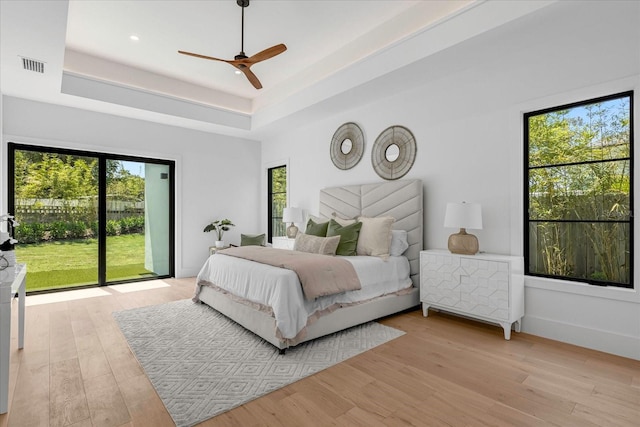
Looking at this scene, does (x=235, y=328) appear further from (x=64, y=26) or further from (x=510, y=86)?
(x=510, y=86)

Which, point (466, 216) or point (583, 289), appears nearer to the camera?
point (583, 289)

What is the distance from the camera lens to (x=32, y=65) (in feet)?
11.1

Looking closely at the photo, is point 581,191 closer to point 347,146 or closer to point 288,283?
point 288,283

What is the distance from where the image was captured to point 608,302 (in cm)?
267

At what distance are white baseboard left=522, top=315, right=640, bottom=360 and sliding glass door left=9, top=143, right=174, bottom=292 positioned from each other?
5.35 m

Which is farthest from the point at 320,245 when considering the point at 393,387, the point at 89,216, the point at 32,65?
the point at 89,216

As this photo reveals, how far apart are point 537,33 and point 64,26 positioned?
399cm

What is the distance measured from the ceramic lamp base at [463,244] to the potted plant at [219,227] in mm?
3955

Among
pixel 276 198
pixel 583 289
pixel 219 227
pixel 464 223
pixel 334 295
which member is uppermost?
pixel 276 198

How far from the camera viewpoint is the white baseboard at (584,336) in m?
2.57

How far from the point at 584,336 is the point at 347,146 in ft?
11.5

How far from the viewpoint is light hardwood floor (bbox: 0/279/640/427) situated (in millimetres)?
1829

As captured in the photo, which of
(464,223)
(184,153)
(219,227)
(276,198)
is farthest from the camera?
(276,198)

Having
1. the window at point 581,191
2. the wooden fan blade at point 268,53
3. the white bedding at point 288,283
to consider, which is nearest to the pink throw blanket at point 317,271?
the white bedding at point 288,283
